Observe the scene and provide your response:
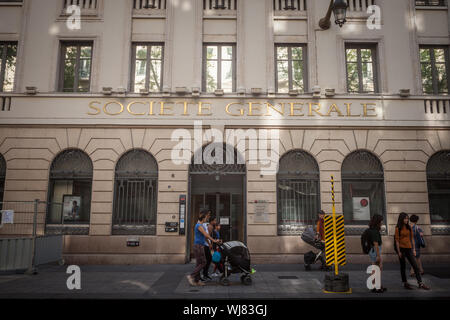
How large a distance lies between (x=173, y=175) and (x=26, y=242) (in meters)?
5.69

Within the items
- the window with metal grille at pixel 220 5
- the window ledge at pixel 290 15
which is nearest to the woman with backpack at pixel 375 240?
the window ledge at pixel 290 15

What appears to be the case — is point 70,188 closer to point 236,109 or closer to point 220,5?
point 236,109

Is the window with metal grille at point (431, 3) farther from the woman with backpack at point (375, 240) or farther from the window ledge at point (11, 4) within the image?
the window ledge at point (11, 4)

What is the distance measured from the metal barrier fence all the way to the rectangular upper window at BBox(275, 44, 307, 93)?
10957 millimetres

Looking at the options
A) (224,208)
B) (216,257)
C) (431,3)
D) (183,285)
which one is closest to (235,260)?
(216,257)

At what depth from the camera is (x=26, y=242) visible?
34.3 ft

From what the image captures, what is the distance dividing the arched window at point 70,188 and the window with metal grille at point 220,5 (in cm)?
877

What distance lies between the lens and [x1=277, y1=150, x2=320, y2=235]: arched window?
13.2 m

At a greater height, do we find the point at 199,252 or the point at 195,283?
the point at 199,252

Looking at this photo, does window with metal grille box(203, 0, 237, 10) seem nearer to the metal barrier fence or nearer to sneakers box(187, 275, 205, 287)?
the metal barrier fence

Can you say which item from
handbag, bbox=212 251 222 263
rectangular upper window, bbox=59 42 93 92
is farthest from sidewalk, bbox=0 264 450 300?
rectangular upper window, bbox=59 42 93 92

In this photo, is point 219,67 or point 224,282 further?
point 219,67

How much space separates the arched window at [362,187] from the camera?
43.7 feet
